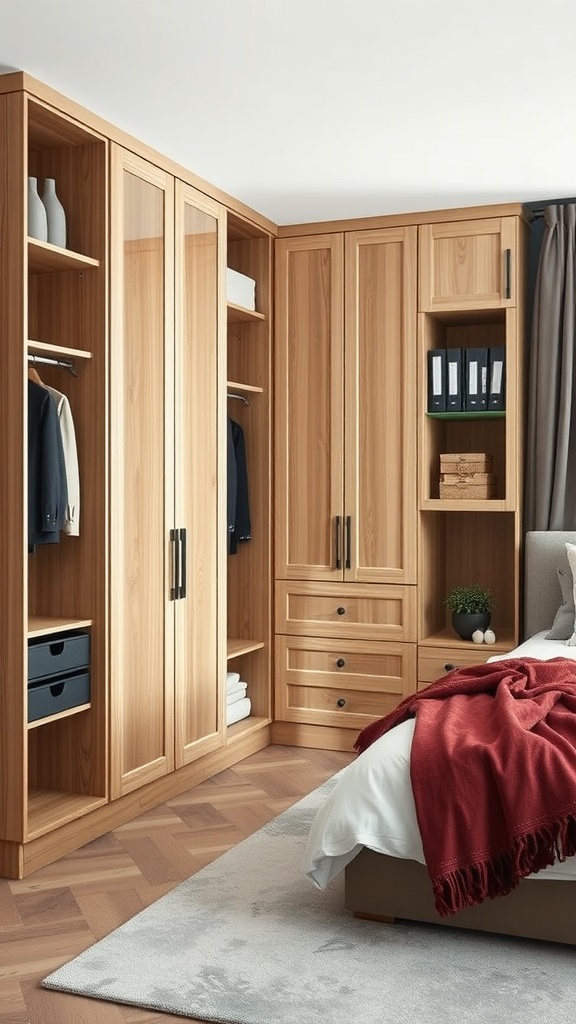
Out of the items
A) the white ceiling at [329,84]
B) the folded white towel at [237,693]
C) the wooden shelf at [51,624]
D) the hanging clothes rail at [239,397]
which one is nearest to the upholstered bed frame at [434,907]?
the wooden shelf at [51,624]

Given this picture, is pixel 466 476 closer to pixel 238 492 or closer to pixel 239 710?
pixel 238 492

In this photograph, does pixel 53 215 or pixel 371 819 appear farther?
pixel 53 215

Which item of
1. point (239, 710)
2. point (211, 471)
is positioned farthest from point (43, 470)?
point (239, 710)

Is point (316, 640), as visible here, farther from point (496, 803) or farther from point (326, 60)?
point (326, 60)

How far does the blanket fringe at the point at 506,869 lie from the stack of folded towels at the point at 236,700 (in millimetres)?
2373

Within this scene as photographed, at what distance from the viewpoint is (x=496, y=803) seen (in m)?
2.82

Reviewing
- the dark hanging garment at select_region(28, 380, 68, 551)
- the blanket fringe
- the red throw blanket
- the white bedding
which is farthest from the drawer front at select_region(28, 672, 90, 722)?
the blanket fringe

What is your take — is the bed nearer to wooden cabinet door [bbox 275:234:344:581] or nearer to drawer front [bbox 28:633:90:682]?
drawer front [bbox 28:633:90:682]

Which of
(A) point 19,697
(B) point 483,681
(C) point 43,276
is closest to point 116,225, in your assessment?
(C) point 43,276

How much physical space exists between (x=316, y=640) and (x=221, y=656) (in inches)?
26.4

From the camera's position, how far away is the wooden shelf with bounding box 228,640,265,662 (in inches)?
196

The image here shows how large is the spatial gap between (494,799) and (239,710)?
8.14ft

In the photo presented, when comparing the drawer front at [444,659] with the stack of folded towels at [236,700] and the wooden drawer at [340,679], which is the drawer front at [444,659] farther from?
the stack of folded towels at [236,700]

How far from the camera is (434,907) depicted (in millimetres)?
2926
